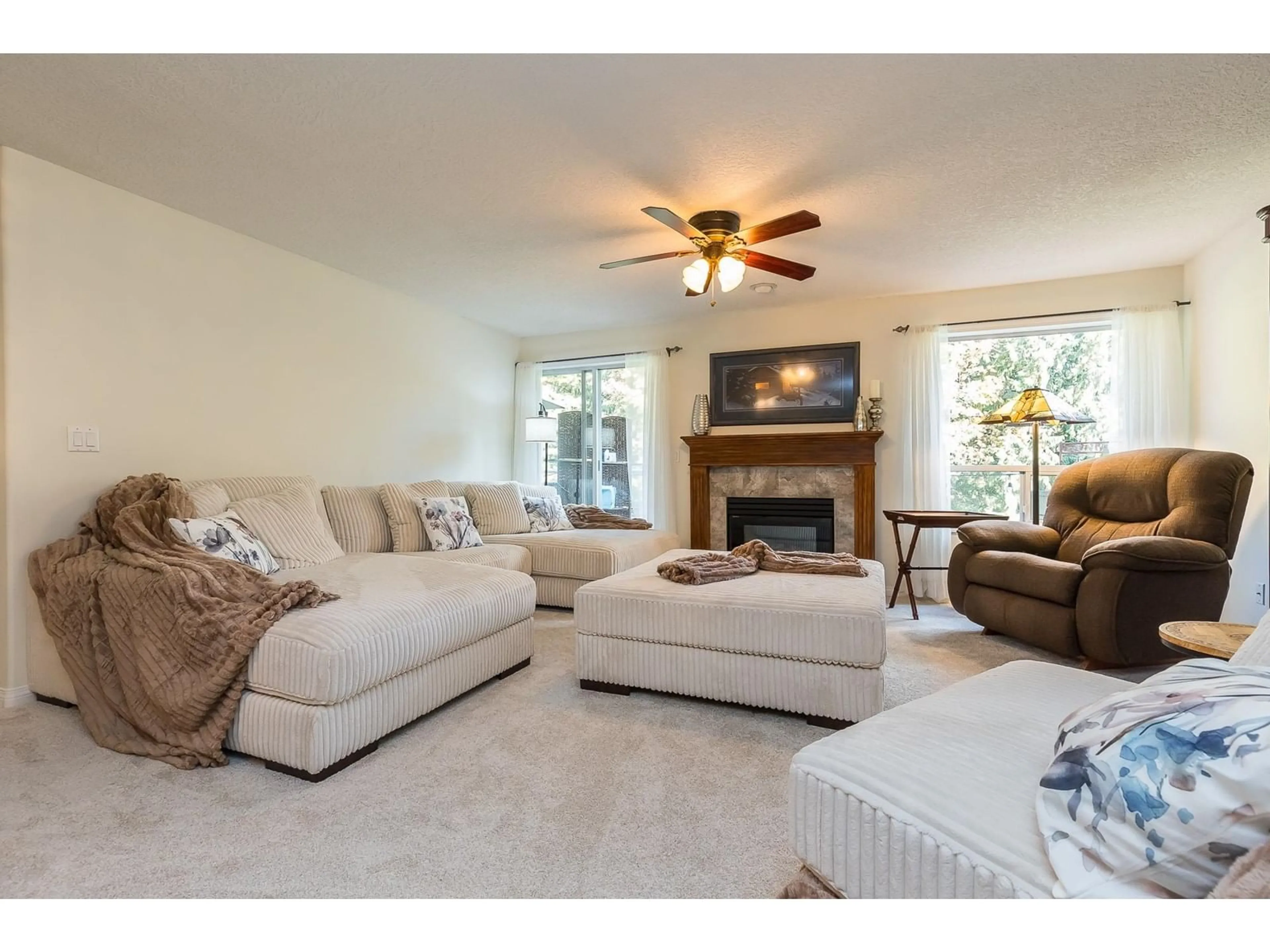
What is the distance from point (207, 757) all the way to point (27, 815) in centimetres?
40

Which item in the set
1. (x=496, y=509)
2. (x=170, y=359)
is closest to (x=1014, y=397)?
(x=496, y=509)

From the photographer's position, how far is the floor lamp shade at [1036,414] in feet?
11.8

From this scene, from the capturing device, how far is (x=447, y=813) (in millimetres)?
1614

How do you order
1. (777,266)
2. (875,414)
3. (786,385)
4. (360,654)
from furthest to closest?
1. (786,385)
2. (875,414)
3. (777,266)
4. (360,654)

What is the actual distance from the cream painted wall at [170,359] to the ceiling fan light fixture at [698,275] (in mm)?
2474

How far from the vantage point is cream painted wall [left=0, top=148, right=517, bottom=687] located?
2.43 m

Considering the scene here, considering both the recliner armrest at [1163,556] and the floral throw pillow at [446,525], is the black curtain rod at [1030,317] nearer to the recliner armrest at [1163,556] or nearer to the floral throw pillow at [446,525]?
the recliner armrest at [1163,556]

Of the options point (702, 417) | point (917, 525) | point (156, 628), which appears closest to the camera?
point (156, 628)

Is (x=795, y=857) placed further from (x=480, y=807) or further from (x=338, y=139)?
(x=338, y=139)

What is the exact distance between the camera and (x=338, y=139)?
230 centimetres

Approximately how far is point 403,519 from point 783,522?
2.92 meters

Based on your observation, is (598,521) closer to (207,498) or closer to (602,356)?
(602,356)

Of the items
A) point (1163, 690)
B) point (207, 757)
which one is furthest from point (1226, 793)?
point (207, 757)

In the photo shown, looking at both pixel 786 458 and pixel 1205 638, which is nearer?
pixel 1205 638
